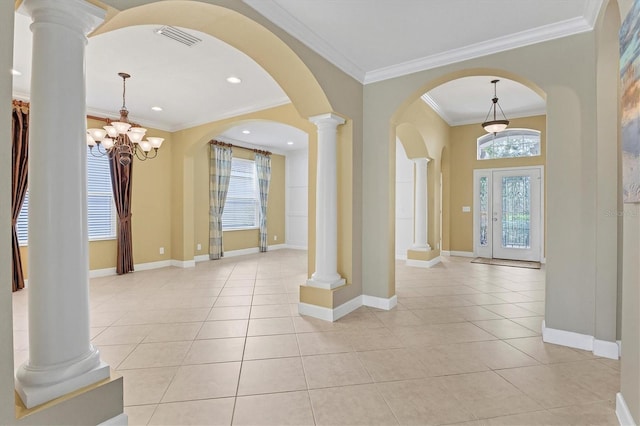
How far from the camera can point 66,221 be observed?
4.87ft

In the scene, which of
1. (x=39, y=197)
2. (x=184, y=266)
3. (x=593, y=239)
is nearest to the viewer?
(x=39, y=197)

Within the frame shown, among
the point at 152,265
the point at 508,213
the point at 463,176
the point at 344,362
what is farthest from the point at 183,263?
the point at 508,213

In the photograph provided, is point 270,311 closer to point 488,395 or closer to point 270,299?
point 270,299

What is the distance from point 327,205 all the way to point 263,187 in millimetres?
5398

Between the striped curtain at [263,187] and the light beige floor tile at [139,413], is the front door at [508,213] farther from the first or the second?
the light beige floor tile at [139,413]

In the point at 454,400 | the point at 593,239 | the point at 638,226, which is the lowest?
the point at 454,400

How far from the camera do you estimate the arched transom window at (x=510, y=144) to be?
6863 millimetres

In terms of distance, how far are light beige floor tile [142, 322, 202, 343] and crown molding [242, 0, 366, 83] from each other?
3.00 metres

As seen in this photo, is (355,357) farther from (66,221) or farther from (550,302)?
(66,221)

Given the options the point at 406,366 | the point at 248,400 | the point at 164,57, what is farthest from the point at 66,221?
the point at 164,57

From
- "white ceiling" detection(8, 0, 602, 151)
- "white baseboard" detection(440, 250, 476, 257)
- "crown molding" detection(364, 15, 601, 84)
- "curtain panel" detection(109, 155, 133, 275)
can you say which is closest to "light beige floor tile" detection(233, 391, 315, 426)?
"white ceiling" detection(8, 0, 602, 151)

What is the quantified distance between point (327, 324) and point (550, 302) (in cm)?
214

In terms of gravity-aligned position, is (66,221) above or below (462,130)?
below

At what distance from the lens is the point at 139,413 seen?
5.95 feet
